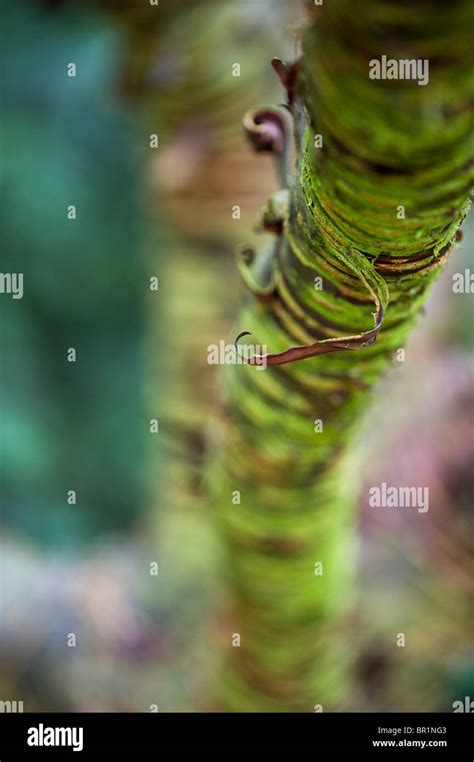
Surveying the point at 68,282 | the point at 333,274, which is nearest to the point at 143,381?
the point at 68,282

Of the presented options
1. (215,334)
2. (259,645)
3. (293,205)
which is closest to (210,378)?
(215,334)

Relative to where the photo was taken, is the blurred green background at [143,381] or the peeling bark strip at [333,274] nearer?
the peeling bark strip at [333,274]

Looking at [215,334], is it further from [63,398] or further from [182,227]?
[63,398]

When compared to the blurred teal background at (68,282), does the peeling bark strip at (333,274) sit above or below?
below

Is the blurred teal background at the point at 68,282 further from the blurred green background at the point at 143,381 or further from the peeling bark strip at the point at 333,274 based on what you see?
the peeling bark strip at the point at 333,274

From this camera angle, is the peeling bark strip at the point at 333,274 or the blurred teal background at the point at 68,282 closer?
the peeling bark strip at the point at 333,274

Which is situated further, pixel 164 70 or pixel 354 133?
pixel 164 70

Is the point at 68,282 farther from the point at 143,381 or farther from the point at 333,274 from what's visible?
the point at 333,274

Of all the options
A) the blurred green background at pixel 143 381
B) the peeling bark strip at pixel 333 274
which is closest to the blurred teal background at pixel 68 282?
the blurred green background at pixel 143 381

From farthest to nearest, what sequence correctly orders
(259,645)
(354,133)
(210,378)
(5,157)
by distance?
(5,157)
(210,378)
(259,645)
(354,133)
